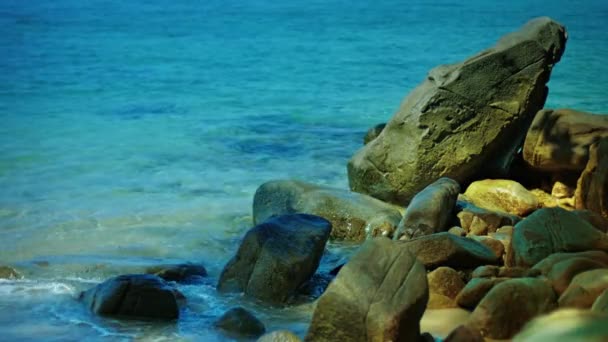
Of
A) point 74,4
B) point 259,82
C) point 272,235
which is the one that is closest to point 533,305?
point 272,235

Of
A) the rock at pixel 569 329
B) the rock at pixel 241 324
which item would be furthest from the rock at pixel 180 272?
the rock at pixel 569 329

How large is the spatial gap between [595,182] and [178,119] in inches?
299

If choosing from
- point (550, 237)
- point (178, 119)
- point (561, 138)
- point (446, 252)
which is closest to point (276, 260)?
point (446, 252)

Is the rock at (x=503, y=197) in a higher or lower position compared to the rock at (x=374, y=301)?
lower

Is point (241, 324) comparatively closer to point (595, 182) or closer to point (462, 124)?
point (595, 182)

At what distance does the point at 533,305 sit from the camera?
4410 millimetres

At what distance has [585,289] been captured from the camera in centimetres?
434

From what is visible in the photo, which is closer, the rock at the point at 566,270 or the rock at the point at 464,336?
the rock at the point at 464,336

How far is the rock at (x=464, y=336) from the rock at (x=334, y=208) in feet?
9.19

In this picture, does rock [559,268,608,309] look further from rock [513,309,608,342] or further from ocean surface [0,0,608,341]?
rock [513,309,608,342]

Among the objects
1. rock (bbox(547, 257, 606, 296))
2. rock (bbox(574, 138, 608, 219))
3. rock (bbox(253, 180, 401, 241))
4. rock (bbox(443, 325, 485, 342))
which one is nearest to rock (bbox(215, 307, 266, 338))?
rock (bbox(443, 325, 485, 342))

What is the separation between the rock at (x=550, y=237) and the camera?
17.4 feet

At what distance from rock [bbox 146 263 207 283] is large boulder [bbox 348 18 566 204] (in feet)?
7.48

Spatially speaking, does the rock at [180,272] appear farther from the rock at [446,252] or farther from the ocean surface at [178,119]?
the rock at [446,252]
